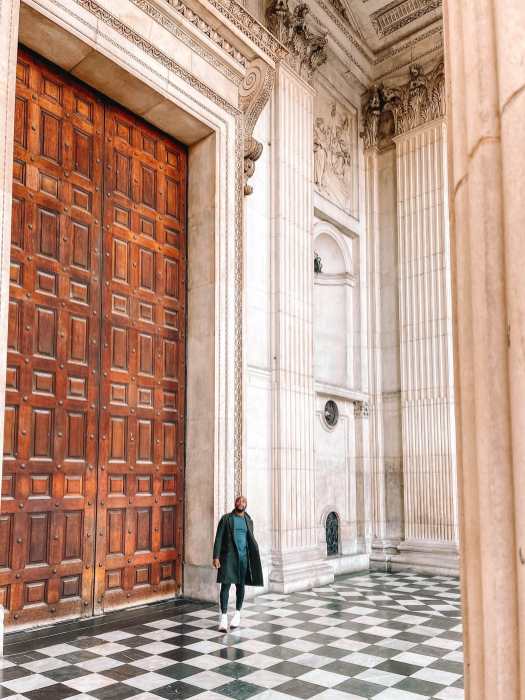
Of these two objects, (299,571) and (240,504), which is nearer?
(240,504)

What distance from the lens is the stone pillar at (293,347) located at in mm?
10281

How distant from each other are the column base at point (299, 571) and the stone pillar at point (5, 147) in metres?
4.66

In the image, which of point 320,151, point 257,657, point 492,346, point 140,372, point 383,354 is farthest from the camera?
point 383,354

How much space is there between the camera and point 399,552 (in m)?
12.9

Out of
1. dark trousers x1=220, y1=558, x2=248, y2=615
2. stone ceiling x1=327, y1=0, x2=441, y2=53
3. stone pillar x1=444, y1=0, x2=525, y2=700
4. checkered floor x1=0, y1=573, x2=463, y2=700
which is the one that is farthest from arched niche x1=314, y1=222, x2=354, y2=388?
stone pillar x1=444, y1=0, x2=525, y2=700

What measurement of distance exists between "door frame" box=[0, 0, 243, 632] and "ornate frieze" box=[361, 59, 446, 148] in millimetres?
5430

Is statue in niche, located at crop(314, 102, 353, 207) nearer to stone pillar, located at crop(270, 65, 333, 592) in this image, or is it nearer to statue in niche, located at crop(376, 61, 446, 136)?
stone pillar, located at crop(270, 65, 333, 592)

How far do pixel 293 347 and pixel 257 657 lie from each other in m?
5.60

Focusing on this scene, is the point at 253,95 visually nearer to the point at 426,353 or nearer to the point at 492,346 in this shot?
the point at 426,353

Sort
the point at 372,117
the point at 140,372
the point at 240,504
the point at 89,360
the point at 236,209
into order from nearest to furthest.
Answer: the point at 240,504 < the point at 89,360 < the point at 140,372 < the point at 236,209 < the point at 372,117

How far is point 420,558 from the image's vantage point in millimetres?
12367

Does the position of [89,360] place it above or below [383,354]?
below

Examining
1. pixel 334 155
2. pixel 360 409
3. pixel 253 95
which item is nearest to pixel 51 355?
pixel 253 95

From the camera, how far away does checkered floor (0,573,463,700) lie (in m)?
5.26
